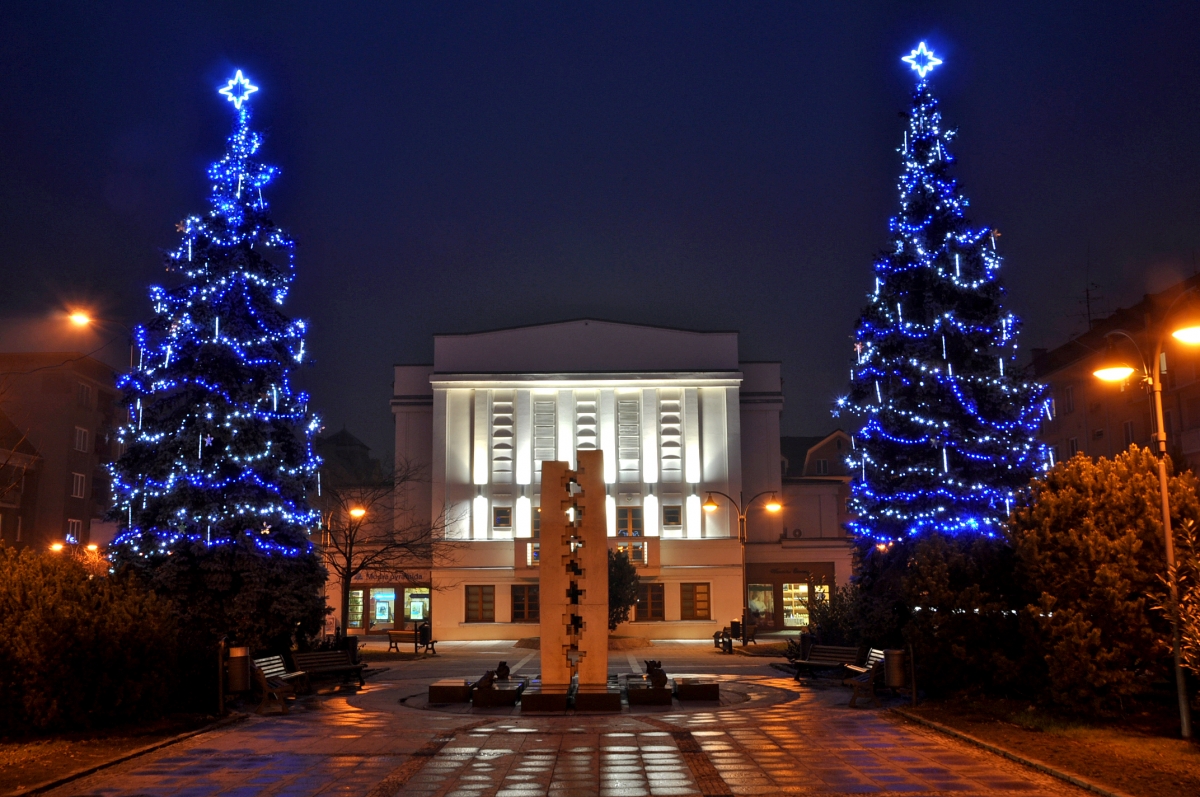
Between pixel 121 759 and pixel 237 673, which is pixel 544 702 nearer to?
pixel 237 673

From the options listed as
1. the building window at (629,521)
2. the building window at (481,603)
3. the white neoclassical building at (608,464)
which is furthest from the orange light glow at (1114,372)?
the building window at (481,603)

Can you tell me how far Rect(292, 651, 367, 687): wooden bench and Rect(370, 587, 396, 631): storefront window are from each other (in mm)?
32060

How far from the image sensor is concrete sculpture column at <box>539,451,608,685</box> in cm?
1894

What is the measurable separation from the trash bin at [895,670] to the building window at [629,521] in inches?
1364

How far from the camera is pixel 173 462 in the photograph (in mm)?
20953

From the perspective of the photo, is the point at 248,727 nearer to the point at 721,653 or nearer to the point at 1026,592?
the point at 1026,592

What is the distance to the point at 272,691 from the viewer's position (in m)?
17.6

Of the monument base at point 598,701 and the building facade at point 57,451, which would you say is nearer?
the monument base at point 598,701

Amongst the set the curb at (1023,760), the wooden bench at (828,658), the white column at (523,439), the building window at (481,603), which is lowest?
the curb at (1023,760)

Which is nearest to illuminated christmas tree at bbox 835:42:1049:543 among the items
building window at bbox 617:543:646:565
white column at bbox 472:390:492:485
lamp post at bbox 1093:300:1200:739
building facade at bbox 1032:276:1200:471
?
lamp post at bbox 1093:300:1200:739

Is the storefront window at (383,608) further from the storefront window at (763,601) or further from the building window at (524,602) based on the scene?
the storefront window at (763,601)

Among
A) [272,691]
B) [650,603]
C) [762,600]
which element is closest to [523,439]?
[650,603]

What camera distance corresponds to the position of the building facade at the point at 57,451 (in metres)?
53.9

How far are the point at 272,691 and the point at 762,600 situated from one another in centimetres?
4079
